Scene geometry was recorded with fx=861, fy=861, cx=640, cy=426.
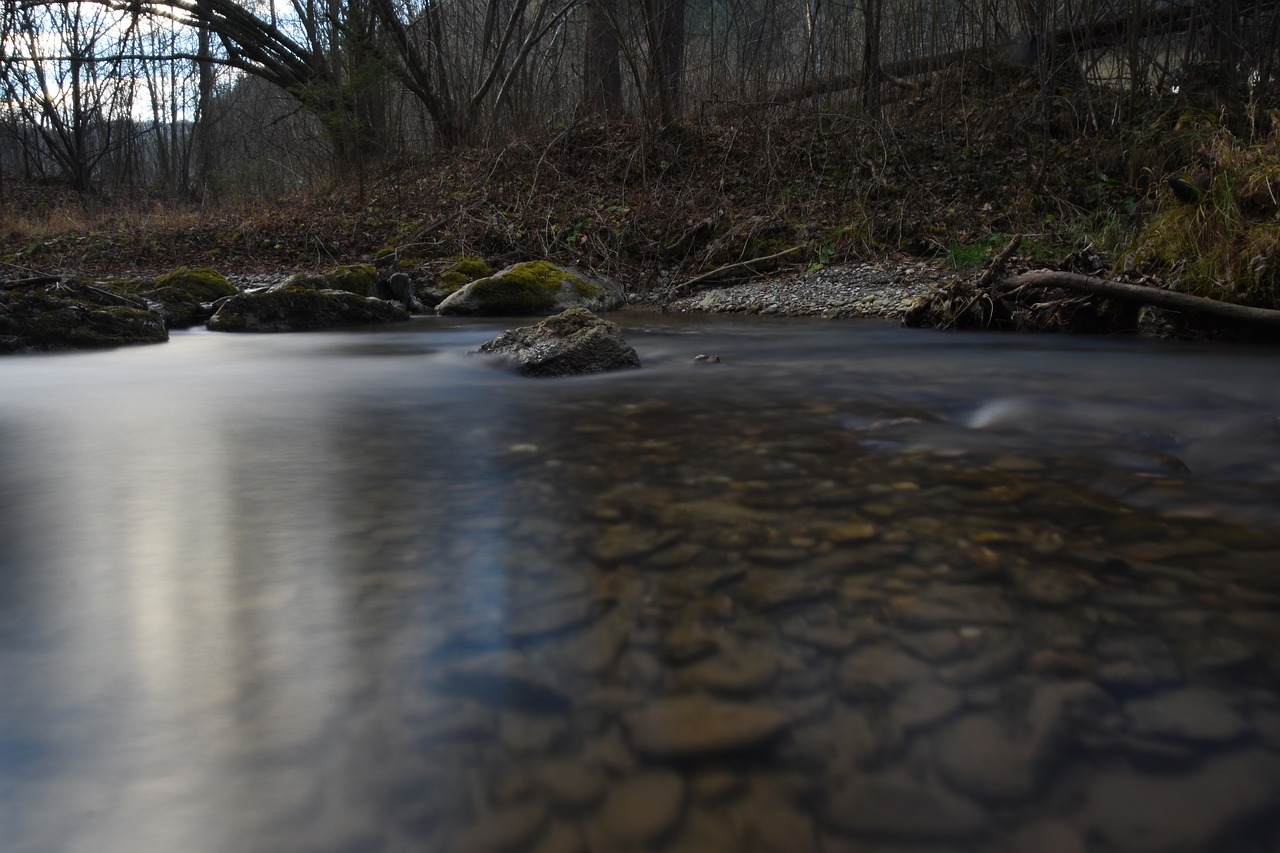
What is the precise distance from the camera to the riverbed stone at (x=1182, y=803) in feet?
3.52

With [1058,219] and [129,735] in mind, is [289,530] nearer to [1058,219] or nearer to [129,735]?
[129,735]

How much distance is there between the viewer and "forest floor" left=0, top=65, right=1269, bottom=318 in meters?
9.98

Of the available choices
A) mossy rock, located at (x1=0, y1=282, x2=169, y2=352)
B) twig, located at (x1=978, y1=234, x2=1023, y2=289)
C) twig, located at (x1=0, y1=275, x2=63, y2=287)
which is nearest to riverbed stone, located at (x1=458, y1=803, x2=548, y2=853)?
twig, located at (x1=978, y1=234, x2=1023, y2=289)

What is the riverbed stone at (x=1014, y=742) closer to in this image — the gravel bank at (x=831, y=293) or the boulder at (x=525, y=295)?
the gravel bank at (x=831, y=293)

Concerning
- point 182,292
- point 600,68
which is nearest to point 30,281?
point 182,292

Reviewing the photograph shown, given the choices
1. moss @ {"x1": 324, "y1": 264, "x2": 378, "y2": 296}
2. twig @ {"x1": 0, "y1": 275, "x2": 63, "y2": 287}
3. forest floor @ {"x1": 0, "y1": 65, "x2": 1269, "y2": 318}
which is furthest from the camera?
forest floor @ {"x1": 0, "y1": 65, "x2": 1269, "y2": 318}

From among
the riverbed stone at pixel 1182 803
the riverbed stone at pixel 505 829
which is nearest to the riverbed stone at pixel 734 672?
the riverbed stone at pixel 505 829

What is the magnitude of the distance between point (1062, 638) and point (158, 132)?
31.2m

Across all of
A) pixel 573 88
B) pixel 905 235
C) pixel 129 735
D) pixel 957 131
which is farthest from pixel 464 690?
pixel 573 88

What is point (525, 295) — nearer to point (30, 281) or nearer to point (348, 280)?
point (348, 280)

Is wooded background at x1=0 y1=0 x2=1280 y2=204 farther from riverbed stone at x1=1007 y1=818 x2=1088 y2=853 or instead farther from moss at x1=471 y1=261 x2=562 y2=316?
riverbed stone at x1=1007 y1=818 x2=1088 y2=853

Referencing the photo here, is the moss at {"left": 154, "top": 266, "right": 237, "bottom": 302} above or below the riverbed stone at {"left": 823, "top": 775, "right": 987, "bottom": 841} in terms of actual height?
above

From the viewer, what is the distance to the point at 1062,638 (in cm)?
156

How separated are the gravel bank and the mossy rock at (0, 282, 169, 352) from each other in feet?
17.0
